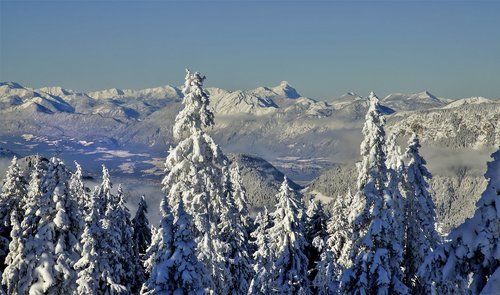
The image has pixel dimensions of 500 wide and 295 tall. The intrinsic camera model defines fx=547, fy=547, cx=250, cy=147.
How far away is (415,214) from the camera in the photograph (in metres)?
31.6

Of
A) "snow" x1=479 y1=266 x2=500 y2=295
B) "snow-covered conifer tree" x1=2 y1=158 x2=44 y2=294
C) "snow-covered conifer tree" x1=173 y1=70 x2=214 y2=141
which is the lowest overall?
"snow-covered conifer tree" x1=2 y1=158 x2=44 y2=294

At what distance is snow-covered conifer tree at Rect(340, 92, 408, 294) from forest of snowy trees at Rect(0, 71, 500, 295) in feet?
0.17

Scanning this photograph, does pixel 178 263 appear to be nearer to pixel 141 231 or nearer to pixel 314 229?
pixel 314 229

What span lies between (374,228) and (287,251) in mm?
8861

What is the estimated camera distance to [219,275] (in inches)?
1046

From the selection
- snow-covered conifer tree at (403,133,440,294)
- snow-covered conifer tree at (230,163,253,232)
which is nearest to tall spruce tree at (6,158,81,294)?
snow-covered conifer tree at (403,133,440,294)

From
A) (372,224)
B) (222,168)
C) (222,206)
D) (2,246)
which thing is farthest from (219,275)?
(2,246)

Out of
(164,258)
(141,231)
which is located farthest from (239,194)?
(164,258)

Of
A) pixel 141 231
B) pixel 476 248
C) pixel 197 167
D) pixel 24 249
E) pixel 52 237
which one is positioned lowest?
pixel 141 231

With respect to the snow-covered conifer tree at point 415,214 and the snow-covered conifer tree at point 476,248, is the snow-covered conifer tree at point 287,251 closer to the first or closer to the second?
the snow-covered conifer tree at point 415,214

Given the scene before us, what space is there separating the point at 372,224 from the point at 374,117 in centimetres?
503

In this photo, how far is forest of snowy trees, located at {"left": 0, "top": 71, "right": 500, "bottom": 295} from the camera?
915 inches

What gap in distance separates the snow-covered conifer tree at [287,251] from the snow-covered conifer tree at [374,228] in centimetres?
648

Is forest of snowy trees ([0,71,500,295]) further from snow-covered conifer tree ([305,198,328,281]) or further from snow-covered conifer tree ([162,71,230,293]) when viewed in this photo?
snow-covered conifer tree ([305,198,328,281])
